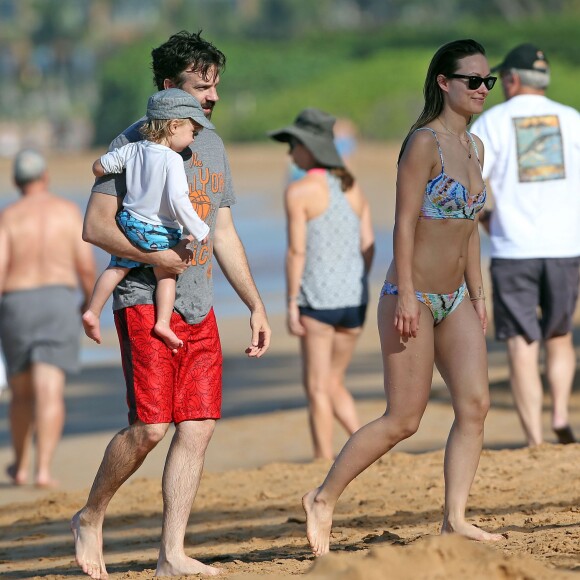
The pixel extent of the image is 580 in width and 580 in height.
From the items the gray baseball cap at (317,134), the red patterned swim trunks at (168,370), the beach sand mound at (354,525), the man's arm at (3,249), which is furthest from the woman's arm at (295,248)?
the red patterned swim trunks at (168,370)

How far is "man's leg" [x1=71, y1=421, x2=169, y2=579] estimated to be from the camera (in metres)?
5.42

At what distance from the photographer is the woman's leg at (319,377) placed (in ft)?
27.1

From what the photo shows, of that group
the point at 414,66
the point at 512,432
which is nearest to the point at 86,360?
the point at 512,432

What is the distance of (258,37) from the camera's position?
10050 cm

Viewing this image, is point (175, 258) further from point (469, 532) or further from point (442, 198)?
point (469, 532)

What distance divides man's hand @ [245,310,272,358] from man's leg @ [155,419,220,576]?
14.9 inches

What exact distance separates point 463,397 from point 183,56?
171cm

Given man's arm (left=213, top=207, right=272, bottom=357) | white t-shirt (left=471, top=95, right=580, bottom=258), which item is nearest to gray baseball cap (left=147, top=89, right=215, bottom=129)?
man's arm (left=213, top=207, right=272, bottom=357)

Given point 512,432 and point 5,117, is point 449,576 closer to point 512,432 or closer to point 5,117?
point 512,432

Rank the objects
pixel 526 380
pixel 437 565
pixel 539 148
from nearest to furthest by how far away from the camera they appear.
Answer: pixel 437 565 → pixel 539 148 → pixel 526 380

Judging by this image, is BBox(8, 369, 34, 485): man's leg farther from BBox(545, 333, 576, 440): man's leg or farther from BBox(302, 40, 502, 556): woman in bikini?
BBox(302, 40, 502, 556): woman in bikini

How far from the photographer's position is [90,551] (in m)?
5.59

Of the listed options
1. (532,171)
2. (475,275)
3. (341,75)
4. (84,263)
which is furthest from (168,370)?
Result: (341,75)

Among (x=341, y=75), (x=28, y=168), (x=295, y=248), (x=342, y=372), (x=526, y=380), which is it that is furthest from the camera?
(x=341, y=75)
